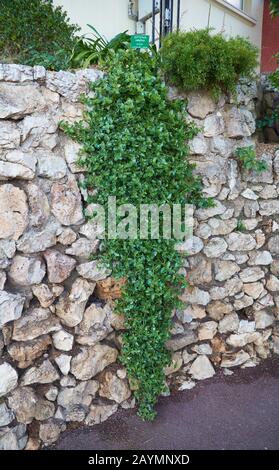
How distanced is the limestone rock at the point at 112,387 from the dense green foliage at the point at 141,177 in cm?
10

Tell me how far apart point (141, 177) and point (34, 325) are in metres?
1.19

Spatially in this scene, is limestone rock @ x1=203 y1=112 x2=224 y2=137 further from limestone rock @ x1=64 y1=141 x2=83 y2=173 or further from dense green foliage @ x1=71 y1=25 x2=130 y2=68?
limestone rock @ x1=64 y1=141 x2=83 y2=173

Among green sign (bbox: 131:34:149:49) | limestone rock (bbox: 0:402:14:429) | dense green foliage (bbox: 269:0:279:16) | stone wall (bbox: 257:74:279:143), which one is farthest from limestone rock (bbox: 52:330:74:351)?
dense green foliage (bbox: 269:0:279:16)

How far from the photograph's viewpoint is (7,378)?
2324 millimetres

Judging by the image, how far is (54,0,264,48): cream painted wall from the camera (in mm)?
3635

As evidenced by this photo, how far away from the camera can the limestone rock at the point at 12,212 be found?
2.22m

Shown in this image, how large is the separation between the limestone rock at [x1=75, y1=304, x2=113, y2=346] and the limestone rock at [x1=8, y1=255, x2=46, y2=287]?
0.44 m

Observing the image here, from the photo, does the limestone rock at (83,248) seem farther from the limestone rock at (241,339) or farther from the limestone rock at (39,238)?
the limestone rock at (241,339)

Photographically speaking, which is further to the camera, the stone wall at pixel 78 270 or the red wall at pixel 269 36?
the red wall at pixel 269 36

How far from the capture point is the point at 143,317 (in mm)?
2662

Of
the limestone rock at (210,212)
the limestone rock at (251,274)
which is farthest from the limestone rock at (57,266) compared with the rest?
the limestone rock at (251,274)

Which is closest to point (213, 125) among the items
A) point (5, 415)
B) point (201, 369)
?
point (201, 369)
